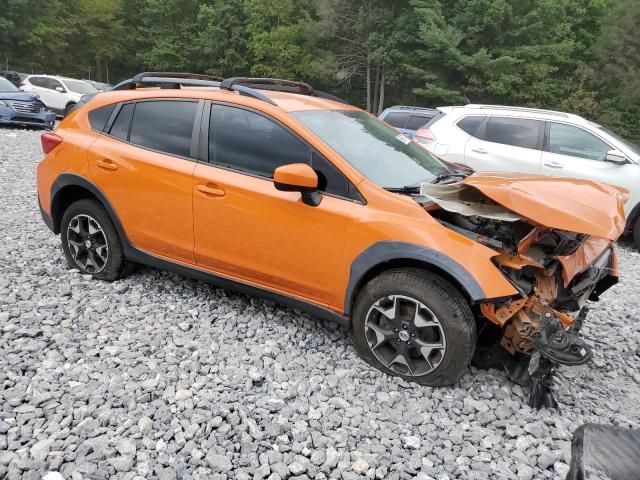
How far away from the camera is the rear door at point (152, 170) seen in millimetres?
3717

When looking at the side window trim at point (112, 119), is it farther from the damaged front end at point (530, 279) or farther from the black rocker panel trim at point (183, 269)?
the damaged front end at point (530, 279)

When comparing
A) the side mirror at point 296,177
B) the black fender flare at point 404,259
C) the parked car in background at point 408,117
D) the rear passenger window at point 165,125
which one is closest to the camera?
the black fender flare at point 404,259

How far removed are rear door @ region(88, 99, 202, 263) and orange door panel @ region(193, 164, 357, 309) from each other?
17 centimetres

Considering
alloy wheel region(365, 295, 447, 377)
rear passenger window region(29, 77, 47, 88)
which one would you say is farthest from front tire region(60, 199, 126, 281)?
rear passenger window region(29, 77, 47, 88)

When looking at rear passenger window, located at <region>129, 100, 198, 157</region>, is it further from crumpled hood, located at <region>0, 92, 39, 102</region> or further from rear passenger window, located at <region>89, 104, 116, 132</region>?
crumpled hood, located at <region>0, 92, 39, 102</region>

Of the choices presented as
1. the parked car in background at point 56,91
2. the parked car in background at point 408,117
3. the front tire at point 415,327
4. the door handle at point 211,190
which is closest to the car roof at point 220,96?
the door handle at point 211,190

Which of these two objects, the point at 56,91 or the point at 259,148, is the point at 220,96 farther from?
the point at 56,91

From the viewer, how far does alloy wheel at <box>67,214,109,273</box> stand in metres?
4.21

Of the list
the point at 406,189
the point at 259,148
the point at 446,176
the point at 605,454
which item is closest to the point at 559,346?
the point at 406,189

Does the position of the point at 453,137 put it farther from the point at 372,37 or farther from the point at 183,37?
the point at 183,37

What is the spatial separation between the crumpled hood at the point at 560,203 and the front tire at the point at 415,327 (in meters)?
0.60

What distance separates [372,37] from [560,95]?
41.7ft

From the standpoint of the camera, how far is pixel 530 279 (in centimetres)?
299

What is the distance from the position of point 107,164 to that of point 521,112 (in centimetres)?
606
